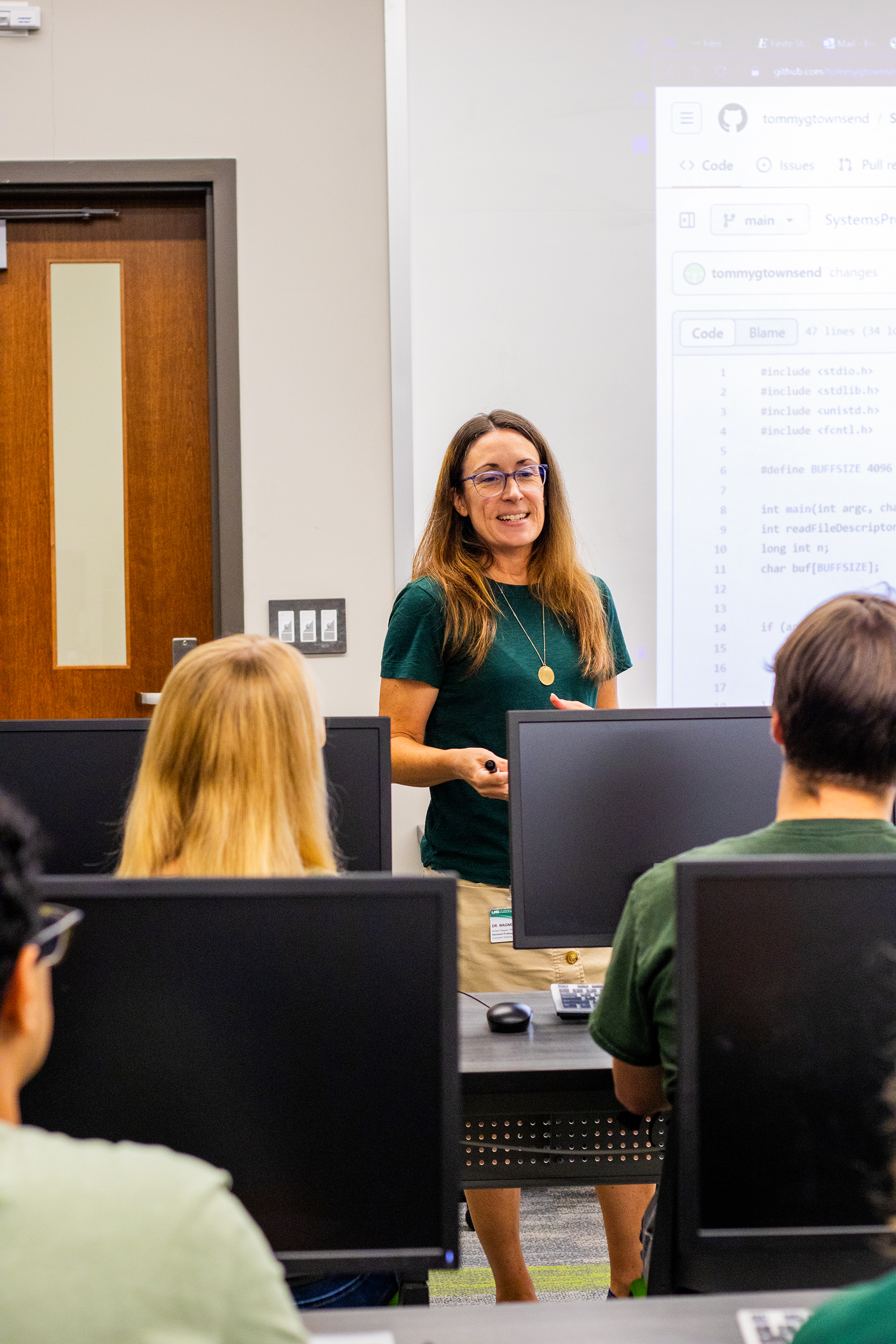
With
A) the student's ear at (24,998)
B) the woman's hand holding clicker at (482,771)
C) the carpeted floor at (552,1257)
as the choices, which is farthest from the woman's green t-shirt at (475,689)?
the student's ear at (24,998)

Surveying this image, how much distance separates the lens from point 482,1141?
1615 millimetres

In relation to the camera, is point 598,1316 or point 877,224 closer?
point 598,1316

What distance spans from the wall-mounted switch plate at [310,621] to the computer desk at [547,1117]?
4.84ft

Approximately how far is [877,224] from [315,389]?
1.47 m

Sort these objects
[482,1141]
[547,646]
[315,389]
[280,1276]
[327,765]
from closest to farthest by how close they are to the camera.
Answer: [280,1276] < [482,1141] < [327,765] < [547,646] < [315,389]

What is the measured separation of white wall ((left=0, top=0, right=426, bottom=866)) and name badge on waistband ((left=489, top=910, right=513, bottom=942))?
37.1 inches

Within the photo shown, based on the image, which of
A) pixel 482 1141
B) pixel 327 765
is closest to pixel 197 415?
pixel 327 765

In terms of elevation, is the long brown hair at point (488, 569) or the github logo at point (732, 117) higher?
the github logo at point (732, 117)

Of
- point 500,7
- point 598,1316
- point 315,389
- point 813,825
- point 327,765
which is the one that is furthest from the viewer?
point 315,389

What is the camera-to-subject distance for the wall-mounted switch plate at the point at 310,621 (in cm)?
305

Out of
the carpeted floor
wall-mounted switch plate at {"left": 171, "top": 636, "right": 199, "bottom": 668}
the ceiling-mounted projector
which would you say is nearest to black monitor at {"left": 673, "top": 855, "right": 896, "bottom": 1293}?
the carpeted floor

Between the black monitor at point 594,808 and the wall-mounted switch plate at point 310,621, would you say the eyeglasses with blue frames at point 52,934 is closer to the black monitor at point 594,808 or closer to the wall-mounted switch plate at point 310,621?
the black monitor at point 594,808

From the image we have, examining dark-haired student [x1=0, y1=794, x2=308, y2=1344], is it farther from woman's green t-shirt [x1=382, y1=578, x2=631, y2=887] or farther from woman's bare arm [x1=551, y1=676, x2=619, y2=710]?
woman's bare arm [x1=551, y1=676, x2=619, y2=710]

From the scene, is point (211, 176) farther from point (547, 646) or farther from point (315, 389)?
Answer: point (547, 646)
